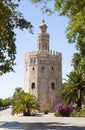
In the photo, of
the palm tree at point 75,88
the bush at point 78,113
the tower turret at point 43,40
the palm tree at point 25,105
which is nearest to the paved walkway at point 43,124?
the bush at point 78,113

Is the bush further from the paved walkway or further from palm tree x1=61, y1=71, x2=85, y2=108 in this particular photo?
the paved walkway

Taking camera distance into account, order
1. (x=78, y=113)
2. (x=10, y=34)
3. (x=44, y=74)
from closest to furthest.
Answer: (x=10, y=34)
(x=78, y=113)
(x=44, y=74)

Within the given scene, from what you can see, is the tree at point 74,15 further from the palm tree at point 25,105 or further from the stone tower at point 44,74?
the stone tower at point 44,74

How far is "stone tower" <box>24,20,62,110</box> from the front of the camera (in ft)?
186

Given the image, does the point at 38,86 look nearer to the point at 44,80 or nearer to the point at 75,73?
the point at 44,80

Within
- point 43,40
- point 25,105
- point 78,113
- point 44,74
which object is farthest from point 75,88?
point 43,40

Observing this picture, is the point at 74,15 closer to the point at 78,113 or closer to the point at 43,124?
the point at 43,124

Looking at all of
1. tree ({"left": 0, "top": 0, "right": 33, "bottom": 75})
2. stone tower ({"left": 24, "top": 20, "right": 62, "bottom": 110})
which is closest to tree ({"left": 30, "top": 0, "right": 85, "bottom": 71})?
tree ({"left": 0, "top": 0, "right": 33, "bottom": 75})

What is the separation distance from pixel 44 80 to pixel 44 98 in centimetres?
291

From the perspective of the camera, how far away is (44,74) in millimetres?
57312

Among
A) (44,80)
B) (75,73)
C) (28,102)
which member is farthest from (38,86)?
(28,102)

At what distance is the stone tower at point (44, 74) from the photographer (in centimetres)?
5665

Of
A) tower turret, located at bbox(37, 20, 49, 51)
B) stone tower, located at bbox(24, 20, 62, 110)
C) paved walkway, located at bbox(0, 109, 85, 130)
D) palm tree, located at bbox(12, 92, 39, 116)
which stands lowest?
paved walkway, located at bbox(0, 109, 85, 130)

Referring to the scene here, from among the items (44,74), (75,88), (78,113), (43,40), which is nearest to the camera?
(78,113)
